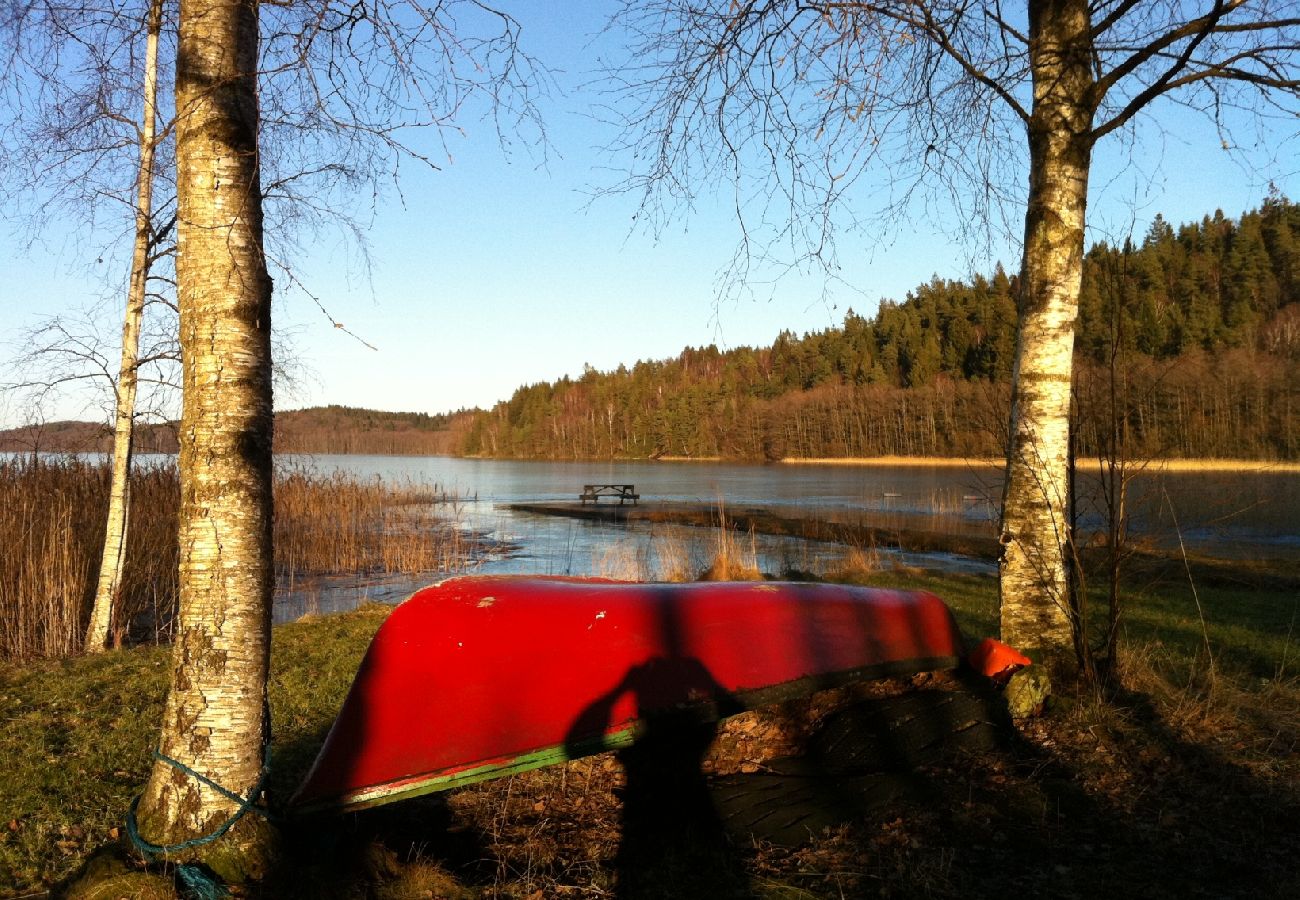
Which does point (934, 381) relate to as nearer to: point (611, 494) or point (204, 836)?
point (611, 494)

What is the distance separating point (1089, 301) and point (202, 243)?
260 feet

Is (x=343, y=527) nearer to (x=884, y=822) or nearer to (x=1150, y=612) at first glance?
(x=1150, y=612)

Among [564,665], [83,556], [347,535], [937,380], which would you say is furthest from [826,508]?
[937,380]

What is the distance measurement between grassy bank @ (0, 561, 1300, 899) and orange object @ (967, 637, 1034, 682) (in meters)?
0.27

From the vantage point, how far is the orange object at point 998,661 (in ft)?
14.3

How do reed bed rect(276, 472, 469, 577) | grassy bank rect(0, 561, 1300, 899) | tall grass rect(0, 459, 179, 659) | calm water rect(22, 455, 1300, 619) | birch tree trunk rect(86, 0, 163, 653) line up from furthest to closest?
reed bed rect(276, 472, 469, 577) → calm water rect(22, 455, 1300, 619) → tall grass rect(0, 459, 179, 659) → birch tree trunk rect(86, 0, 163, 653) → grassy bank rect(0, 561, 1300, 899)

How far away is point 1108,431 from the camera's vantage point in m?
4.71

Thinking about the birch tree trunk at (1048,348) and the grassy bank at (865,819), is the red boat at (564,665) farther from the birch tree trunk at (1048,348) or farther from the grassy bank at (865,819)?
the birch tree trunk at (1048,348)

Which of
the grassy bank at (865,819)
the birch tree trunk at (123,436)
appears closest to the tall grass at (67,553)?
the birch tree trunk at (123,436)

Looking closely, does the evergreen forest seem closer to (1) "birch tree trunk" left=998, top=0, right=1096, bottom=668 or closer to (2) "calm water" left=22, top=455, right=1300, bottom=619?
(2) "calm water" left=22, top=455, right=1300, bottom=619

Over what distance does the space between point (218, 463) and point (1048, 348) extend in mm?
3915

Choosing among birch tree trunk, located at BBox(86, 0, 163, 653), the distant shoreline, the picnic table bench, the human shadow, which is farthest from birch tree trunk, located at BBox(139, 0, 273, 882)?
the picnic table bench

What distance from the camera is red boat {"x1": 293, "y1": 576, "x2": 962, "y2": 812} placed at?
295cm

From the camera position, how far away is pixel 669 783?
3.74m
